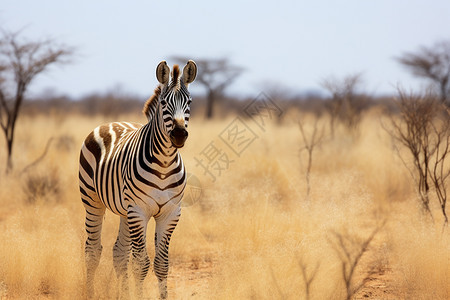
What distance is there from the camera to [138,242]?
3.64 meters

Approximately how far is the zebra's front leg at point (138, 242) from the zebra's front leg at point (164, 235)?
11cm

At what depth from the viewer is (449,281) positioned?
3.89 meters

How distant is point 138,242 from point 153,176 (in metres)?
0.52

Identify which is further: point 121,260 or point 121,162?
point 121,260

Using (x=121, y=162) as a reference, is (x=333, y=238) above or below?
below

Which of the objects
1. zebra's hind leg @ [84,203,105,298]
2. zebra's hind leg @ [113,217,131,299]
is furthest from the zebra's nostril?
zebra's hind leg @ [84,203,105,298]

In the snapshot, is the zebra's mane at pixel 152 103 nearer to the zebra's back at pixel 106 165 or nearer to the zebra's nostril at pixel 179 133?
the zebra's back at pixel 106 165

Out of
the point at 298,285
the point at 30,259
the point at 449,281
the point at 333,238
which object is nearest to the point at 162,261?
the point at 298,285

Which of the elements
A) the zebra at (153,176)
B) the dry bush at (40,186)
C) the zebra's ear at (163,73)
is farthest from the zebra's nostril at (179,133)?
the dry bush at (40,186)

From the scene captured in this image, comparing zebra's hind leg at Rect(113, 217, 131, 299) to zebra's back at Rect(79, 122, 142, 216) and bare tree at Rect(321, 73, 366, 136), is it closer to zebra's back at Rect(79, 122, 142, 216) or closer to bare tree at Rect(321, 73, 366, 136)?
zebra's back at Rect(79, 122, 142, 216)

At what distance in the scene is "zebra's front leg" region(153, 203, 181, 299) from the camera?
366cm

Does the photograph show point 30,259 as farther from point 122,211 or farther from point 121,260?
point 122,211

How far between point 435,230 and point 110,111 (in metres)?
17.0

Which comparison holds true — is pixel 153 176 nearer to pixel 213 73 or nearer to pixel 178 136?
pixel 178 136
